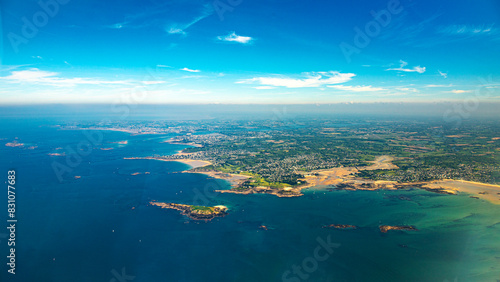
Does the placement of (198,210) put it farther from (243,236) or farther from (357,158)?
(357,158)

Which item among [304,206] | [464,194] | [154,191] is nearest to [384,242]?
[304,206]

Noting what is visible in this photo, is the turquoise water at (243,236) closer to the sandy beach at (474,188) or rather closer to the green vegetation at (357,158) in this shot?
the sandy beach at (474,188)

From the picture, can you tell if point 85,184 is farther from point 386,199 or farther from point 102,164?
point 386,199

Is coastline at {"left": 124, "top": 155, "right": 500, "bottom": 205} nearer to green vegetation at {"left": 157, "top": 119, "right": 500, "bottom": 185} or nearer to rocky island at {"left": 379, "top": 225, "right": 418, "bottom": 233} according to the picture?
green vegetation at {"left": 157, "top": 119, "right": 500, "bottom": 185}

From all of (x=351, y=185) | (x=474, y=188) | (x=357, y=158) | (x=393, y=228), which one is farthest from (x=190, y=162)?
(x=474, y=188)

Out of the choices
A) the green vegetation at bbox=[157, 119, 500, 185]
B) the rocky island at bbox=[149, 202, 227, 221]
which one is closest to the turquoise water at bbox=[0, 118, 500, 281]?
the rocky island at bbox=[149, 202, 227, 221]

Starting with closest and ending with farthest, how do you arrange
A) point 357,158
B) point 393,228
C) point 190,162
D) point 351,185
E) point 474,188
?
point 393,228 < point 474,188 < point 351,185 < point 190,162 < point 357,158

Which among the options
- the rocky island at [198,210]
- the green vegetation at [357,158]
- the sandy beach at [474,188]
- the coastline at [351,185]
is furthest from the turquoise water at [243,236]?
the green vegetation at [357,158]
